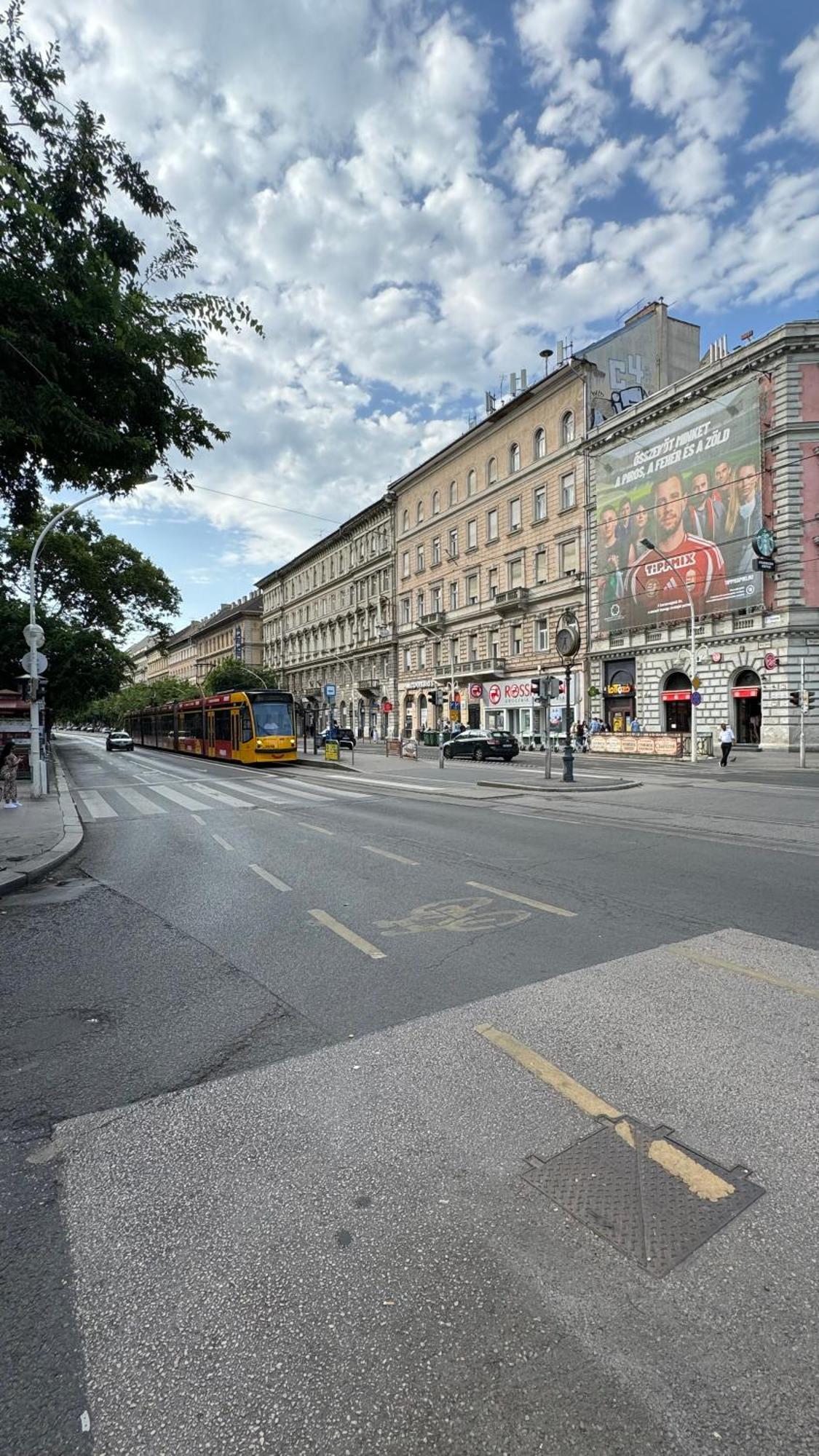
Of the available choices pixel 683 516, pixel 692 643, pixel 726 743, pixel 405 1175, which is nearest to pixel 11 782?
pixel 405 1175

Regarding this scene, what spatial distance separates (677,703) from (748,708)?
3638mm

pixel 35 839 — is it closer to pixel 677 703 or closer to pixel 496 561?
pixel 677 703

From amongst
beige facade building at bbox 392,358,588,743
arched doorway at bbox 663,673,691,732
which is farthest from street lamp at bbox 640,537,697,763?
beige facade building at bbox 392,358,588,743

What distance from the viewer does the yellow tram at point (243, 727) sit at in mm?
27094

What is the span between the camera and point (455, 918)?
5.97 m

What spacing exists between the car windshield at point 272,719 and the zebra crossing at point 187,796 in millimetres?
4590

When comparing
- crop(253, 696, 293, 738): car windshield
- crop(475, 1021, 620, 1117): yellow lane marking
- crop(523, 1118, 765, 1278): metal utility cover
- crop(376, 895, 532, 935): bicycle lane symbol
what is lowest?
crop(376, 895, 532, 935): bicycle lane symbol

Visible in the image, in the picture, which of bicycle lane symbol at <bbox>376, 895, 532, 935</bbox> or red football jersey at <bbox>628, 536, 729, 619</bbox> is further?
red football jersey at <bbox>628, 536, 729, 619</bbox>

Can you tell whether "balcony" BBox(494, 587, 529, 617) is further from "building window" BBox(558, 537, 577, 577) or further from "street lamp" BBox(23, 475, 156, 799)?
"street lamp" BBox(23, 475, 156, 799)

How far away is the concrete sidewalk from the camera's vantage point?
8.30 m

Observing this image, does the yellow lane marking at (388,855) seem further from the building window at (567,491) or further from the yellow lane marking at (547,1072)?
the building window at (567,491)

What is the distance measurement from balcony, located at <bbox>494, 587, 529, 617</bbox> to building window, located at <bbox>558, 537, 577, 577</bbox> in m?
2.91

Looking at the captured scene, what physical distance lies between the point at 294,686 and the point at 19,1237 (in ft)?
253

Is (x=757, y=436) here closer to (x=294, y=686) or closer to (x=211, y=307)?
(x=211, y=307)
